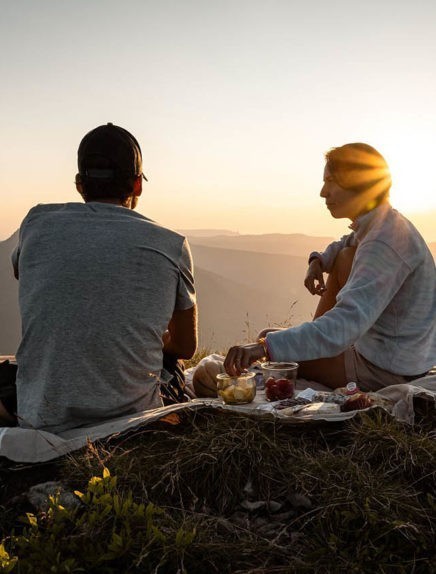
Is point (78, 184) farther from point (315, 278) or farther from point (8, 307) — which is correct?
point (8, 307)

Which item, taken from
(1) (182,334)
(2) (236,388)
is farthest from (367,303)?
(1) (182,334)

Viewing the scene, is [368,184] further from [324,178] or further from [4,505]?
[4,505]

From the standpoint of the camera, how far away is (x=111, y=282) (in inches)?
119

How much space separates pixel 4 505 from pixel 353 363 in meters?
2.58

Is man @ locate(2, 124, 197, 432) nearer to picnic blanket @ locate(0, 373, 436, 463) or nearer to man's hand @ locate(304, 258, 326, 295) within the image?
picnic blanket @ locate(0, 373, 436, 463)

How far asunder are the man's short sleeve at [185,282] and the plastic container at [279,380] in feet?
3.01

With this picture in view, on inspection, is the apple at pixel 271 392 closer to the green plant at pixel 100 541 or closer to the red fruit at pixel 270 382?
the red fruit at pixel 270 382

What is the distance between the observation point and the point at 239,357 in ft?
10.2

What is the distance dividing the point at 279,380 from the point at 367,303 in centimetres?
87

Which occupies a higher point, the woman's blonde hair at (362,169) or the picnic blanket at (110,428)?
the woman's blonde hair at (362,169)

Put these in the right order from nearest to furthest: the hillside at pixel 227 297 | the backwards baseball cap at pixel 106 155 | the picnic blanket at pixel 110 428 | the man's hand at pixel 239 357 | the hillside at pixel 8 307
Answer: the picnic blanket at pixel 110 428 < the man's hand at pixel 239 357 < the backwards baseball cap at pixel 106 155 < the hillside at pixel 8 307 < the hillside at pixel 227 297

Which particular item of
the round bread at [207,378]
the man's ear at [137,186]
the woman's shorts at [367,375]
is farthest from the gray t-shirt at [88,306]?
the woman's shorts at [367,375]

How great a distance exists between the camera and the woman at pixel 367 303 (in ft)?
10.8

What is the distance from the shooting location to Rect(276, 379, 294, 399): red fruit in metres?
3.92
